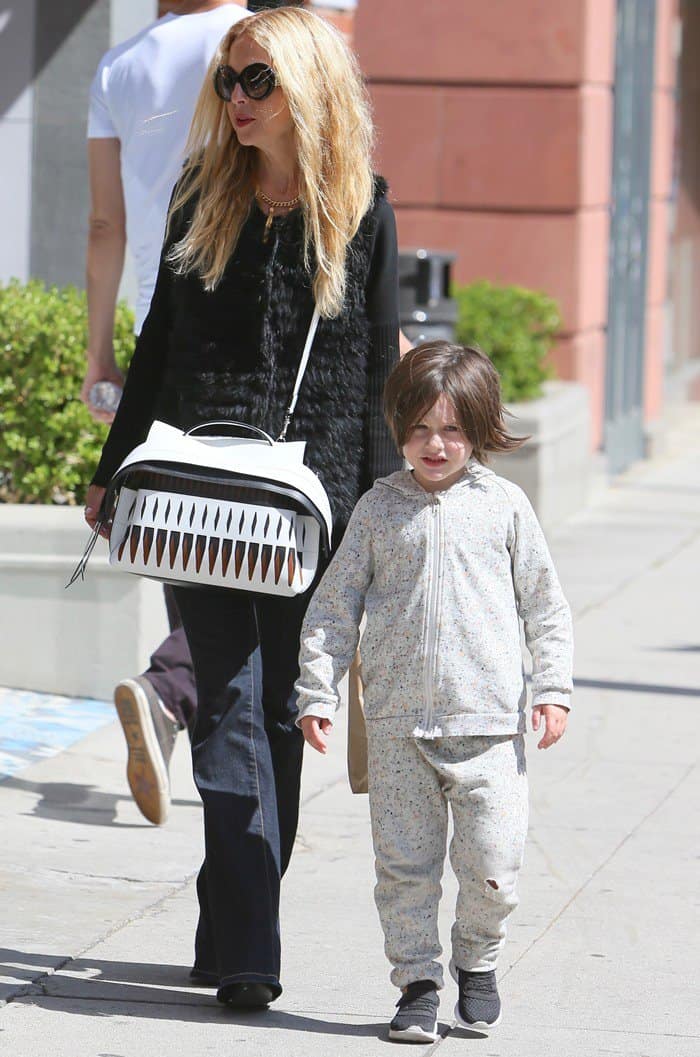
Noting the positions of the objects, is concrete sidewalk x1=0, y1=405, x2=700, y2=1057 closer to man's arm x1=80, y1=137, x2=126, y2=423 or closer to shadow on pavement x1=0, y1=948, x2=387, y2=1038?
shadow on pavement x1=0, y1=948, x2=387, y2=1038

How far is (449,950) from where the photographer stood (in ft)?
14.2

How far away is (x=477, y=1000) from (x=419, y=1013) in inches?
4.5

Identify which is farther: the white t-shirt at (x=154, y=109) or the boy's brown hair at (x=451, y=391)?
the white t-shirt at (x=154, y=109)

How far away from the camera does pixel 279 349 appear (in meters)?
3.76

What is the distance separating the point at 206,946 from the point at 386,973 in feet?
1.32

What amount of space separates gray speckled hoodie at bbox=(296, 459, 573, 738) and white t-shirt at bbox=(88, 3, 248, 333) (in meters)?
1.63

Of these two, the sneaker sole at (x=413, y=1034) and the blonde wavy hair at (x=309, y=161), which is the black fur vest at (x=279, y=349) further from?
the sneaker sole at (x=413, y=1034)

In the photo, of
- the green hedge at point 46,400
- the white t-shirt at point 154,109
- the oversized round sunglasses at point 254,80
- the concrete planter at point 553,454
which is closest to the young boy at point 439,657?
the oversized round sunglasses at point 254,80

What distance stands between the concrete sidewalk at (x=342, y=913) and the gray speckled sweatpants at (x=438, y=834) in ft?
0.75

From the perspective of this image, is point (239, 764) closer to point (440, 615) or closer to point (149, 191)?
point (440, 615)

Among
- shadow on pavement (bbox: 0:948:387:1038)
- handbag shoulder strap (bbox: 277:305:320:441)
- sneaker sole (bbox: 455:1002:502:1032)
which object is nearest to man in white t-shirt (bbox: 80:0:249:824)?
shadow on pavement (bbox: 0:948:387:1038)

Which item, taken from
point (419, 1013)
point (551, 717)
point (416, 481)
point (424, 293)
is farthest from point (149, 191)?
point (424, 293)

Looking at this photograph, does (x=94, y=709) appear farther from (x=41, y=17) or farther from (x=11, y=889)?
(x=41, y=17)

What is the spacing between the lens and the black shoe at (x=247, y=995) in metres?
3.80
